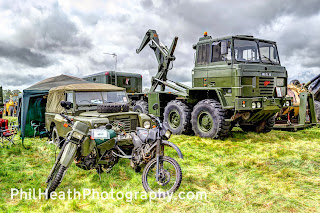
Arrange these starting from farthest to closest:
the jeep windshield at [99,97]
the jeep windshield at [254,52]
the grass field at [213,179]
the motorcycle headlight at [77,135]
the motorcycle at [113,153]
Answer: the jeep windshield at [254,52] → the jeep windshield at [99,97] → the motorcycle headlight at [77,135] → the motorcycle at [113,153] → the grass field at [213,179]

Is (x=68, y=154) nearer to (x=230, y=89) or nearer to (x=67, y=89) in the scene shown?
(x=67, y=89)

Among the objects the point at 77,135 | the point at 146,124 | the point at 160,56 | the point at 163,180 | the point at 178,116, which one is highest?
the point at 160,56

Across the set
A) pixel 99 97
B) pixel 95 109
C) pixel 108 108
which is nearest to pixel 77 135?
pixel 108 108

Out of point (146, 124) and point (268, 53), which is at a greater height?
point (268, 53)

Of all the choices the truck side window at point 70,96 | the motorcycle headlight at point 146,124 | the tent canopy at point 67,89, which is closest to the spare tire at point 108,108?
the motorcycle headlight at point 146,124

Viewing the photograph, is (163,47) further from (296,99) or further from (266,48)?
(296,99)

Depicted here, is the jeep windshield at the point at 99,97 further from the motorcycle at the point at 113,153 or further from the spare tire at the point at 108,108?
the motorcycle at the point at 113,153

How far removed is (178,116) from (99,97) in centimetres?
382

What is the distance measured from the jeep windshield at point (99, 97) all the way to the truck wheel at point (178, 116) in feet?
9.88

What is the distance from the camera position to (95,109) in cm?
662

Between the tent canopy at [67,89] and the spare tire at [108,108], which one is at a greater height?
the tent canopy at [67,89]

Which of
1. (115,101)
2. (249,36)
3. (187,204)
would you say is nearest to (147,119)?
(115,101)

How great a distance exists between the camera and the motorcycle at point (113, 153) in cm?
421

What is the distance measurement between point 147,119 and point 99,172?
171 centimetres
